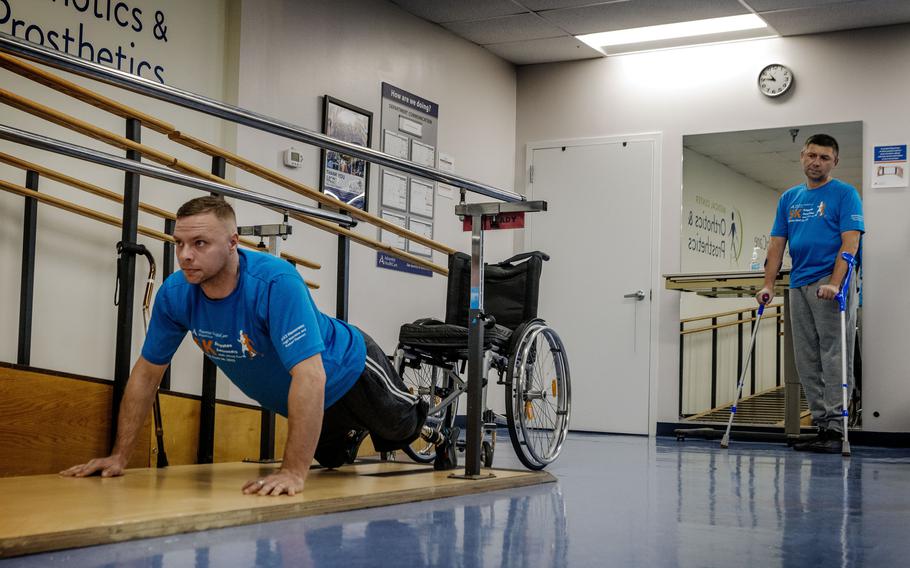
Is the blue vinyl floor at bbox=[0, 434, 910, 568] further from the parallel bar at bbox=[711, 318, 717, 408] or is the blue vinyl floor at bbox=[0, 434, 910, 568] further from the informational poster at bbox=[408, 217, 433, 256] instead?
the parallel bar at bbox=[711, 318, 717, 408]

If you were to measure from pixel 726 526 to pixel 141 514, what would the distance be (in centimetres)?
140

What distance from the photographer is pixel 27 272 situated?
3.60 meters

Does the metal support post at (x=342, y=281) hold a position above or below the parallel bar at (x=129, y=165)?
below

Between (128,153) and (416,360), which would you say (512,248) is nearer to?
(416,360)

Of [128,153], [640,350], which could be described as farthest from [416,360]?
[640,350]

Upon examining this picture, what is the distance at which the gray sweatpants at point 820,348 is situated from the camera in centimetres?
556

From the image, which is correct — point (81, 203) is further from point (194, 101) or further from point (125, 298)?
point (194, 101)

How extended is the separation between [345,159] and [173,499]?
371cm

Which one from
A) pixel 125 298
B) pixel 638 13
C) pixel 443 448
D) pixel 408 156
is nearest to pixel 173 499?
pixel 125 298

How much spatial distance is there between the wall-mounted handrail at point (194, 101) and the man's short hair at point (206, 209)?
0.25m

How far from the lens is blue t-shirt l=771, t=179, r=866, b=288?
18.3ft

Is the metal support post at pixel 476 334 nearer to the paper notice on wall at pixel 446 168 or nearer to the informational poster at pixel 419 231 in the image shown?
the informational poster at pixel 419 231

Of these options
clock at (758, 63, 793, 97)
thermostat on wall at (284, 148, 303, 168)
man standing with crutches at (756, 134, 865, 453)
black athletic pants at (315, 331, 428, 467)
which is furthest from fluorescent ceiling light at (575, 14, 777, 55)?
black athletic pants at (315, 331, 428, 467)

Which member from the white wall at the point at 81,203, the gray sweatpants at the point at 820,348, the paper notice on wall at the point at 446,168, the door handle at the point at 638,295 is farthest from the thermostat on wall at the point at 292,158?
the gray sweatpants at the point at 820,348
